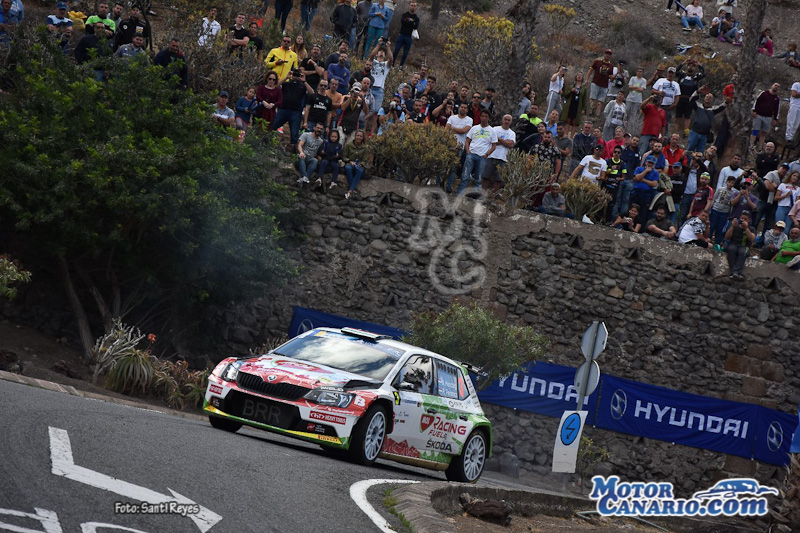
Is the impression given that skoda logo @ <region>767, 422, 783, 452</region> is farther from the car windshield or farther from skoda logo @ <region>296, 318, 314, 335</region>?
the car windshield

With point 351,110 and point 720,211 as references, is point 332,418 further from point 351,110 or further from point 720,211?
point 720,211

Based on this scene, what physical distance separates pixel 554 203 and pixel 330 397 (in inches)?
480

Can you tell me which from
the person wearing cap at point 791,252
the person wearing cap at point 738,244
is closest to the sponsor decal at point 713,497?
the person wearing cap at point 738,244

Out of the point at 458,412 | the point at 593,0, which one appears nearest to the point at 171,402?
the point at 458,412

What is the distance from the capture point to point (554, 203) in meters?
22.0

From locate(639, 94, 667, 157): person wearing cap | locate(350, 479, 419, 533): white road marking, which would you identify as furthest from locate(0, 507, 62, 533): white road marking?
locate(639, 94, 667, 157): person wearing cap

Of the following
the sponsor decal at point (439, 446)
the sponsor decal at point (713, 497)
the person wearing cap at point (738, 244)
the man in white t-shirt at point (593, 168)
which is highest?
the man in white t-shirt at point (593, 168)

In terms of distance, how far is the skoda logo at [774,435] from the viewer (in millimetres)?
20984

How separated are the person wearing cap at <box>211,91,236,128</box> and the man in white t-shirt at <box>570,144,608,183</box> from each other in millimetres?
7606

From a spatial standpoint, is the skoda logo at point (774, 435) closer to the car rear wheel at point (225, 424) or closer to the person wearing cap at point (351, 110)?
the person wearing cap at point (351, 110)

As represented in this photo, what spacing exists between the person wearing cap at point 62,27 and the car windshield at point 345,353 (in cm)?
1104

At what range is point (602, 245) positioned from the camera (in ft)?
72.2

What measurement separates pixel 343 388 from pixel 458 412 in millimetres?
2299

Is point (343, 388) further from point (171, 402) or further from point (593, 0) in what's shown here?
point (593, 0)
